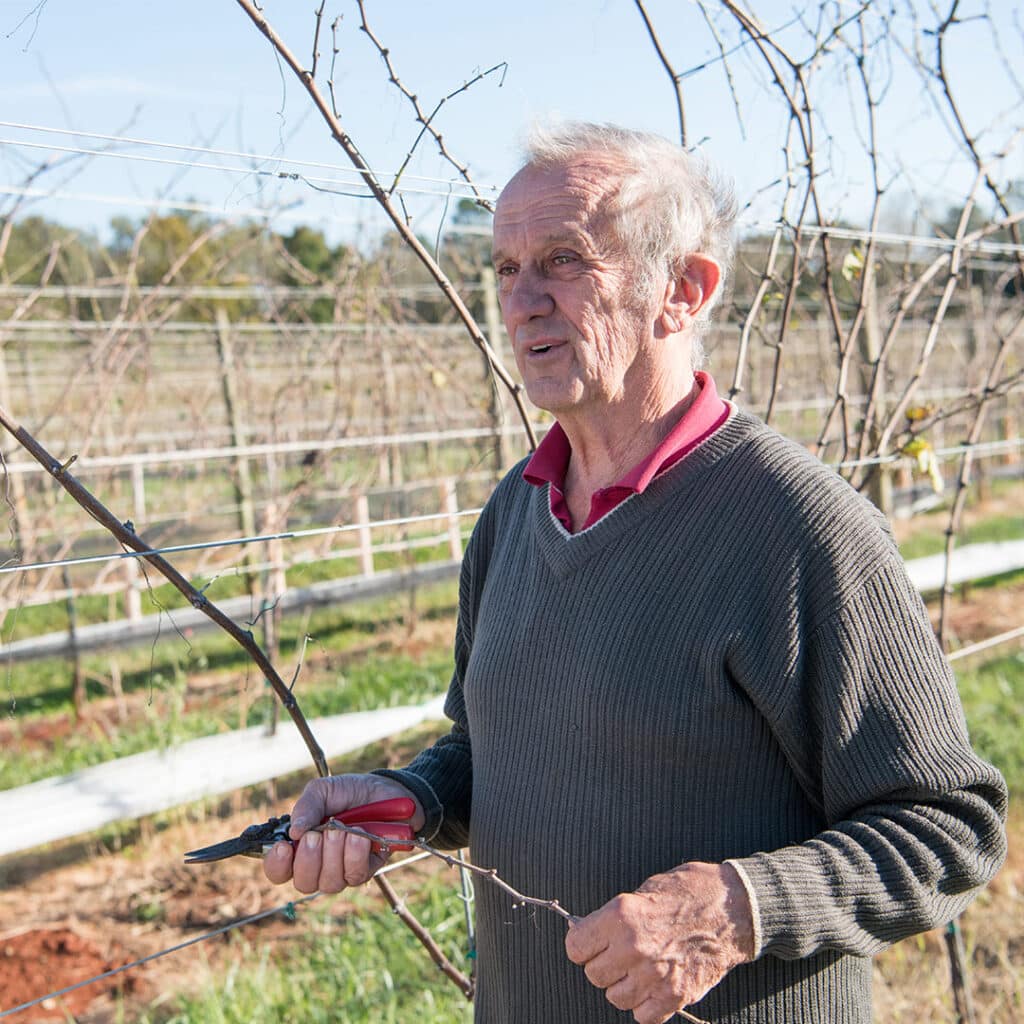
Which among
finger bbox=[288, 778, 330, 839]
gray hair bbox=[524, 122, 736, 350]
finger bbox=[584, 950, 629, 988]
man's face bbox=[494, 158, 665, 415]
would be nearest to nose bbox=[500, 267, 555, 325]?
man's face bbox=[494, 158, 665, 415]

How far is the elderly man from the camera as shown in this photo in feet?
3.60

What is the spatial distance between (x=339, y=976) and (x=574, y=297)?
1969 millimetres

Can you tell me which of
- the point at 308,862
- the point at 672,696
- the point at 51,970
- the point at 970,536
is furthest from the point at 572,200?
the point at 970,536

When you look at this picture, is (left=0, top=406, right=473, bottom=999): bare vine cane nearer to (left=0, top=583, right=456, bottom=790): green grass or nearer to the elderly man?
the elderly man

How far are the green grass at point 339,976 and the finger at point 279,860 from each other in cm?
99

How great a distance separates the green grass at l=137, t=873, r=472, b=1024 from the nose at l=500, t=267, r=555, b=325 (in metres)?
1.37

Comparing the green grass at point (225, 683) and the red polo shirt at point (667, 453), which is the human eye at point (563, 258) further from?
the green grass at point (225, 683)

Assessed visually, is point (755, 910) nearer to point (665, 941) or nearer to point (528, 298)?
point (665, 941)

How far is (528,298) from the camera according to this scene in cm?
132

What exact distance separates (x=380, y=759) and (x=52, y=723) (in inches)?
72.2

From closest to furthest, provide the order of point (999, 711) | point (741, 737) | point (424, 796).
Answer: point (741, 737) → point (424, 796) → point (999, 711)

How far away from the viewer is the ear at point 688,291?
134 centimetres

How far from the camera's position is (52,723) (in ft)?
16.4

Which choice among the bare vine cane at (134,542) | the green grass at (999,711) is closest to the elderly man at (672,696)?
the bare vine cane at (134,542)
